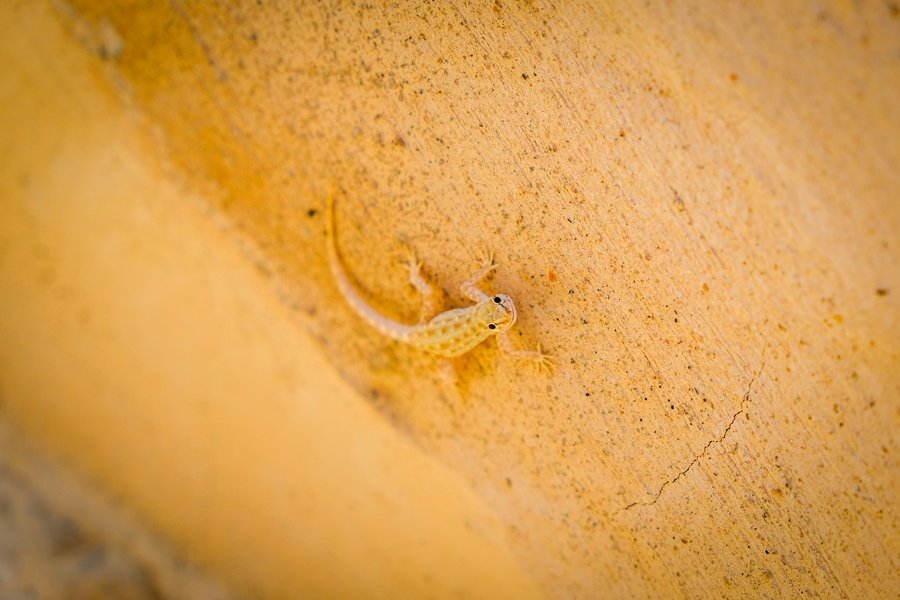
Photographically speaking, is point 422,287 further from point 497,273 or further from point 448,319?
point 497,273

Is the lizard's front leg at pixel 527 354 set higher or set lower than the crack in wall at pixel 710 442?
higher

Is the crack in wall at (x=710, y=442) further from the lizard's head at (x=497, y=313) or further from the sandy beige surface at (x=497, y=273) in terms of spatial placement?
the lizard's head at (x=497, y=313)

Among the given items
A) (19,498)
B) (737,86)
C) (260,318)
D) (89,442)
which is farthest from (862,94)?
(19,498)

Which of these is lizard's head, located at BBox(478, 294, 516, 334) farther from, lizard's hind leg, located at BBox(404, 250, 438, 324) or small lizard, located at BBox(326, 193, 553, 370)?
lizard's hind leg, located at BBox(404, 250, 438, 324)

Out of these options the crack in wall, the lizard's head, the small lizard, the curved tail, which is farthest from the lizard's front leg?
the crack in wall

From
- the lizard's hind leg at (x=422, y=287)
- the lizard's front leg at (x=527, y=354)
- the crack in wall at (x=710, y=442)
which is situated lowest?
the crack in wall at (x=710, y=442)

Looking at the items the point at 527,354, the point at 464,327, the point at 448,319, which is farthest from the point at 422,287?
the point at 527,354

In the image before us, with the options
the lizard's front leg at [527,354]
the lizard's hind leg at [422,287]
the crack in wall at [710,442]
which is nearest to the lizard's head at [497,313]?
the lizard's front leg at [527,354]
